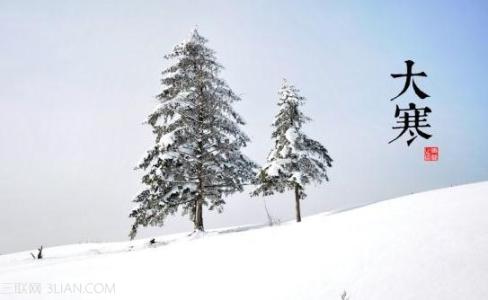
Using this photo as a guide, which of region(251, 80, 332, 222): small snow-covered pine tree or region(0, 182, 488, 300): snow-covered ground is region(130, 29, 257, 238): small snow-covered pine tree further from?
region(0, 182, 488, 300): snow-covered ground

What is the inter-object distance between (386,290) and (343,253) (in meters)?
1.40

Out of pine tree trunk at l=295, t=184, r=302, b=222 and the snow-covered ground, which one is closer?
the snow-covered ground

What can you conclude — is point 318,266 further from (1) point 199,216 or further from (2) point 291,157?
(2) point 291,157

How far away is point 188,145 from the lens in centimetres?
1908

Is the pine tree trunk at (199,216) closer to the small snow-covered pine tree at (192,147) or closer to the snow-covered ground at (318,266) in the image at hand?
the small snow-covered pine tree at (192,147)

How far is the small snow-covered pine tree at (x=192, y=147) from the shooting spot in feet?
61.4

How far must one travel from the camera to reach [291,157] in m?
24.6

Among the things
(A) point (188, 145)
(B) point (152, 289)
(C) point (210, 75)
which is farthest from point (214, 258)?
(C) point (210, 75)

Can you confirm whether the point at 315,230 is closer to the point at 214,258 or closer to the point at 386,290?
the point at 214,258

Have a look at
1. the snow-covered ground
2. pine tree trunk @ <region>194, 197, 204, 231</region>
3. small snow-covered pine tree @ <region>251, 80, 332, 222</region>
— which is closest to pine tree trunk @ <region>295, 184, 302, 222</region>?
small snow-covered pine tree @ <region>251, 80, 332, 222</region>

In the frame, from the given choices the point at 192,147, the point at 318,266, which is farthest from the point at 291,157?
the point at 318,266

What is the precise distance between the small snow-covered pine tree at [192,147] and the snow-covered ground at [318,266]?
9.10m

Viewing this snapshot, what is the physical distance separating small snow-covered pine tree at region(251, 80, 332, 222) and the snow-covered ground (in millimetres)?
13805

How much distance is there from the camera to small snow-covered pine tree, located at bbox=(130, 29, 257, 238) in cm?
1870
